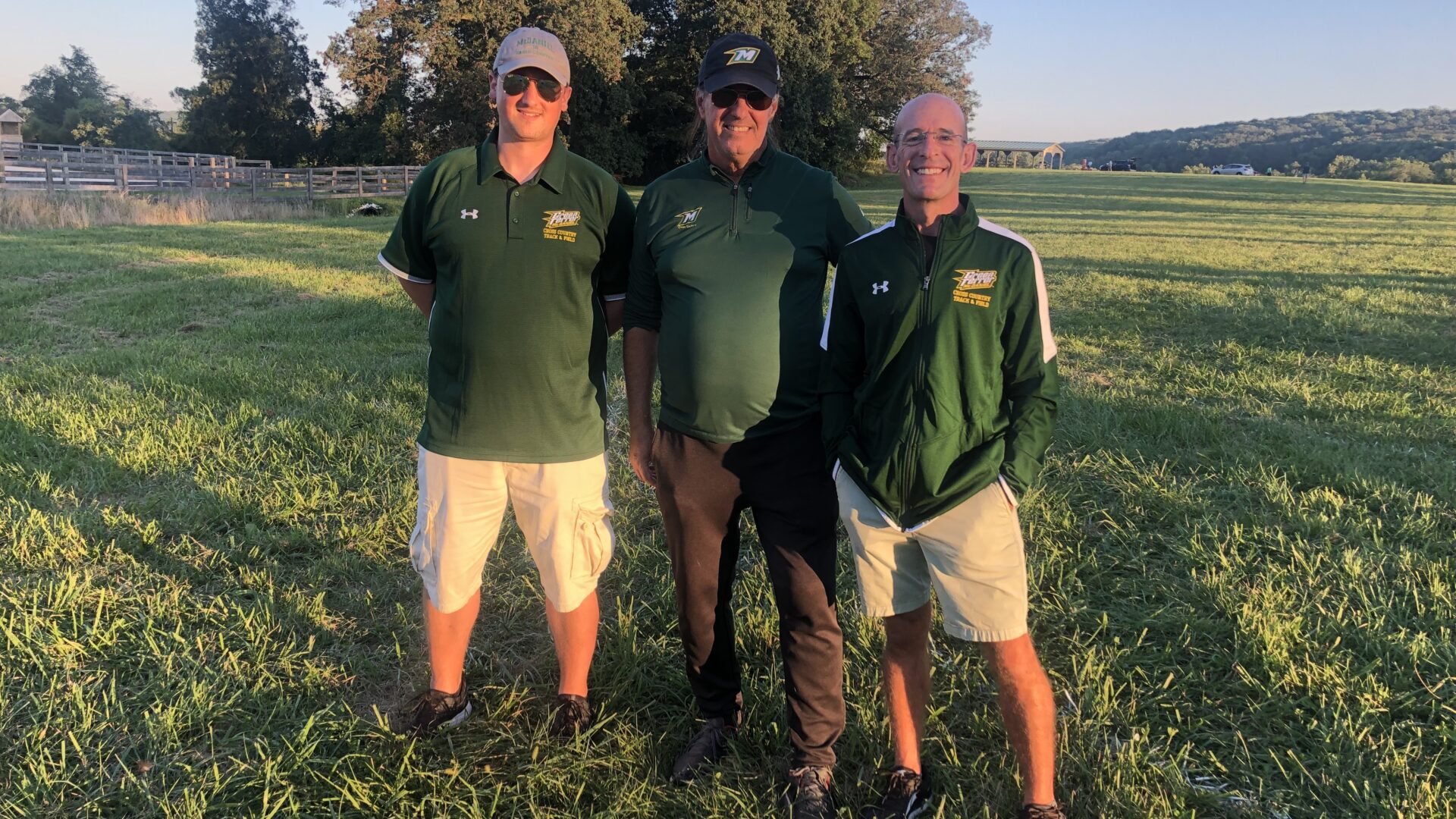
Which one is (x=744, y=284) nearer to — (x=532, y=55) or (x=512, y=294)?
(x=512, y=294)

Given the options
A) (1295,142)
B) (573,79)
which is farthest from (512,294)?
(1295,142)

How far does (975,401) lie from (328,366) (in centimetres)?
649

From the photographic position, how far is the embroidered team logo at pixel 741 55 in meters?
2.32

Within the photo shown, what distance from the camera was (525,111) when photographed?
2.47 meters

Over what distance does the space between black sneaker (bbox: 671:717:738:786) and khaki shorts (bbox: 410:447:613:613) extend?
60 cm

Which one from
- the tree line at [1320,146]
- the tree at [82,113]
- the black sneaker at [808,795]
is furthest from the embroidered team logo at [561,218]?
the tree line at [1320,146]

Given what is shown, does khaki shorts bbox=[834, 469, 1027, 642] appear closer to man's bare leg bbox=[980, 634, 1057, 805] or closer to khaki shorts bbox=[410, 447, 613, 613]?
man's bare leg bbox=[980, 634, 1057, 805]

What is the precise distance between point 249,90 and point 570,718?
64.2 meters

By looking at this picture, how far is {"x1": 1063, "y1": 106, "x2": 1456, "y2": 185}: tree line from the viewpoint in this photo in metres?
76.4

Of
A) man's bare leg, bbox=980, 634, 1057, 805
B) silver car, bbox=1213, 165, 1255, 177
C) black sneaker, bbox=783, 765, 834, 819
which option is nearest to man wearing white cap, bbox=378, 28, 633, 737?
black sneaker, bbox=783, 765, 834, 819

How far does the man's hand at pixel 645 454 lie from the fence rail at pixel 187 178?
967 inches

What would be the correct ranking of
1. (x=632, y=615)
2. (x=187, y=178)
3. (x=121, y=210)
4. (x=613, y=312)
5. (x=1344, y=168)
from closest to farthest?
(x=613, y=312) → (x=632, y=615) → (x=121, y=210) → (x=187, y=178) → (x=1344, y=168)

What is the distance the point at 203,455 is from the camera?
16.6 ft

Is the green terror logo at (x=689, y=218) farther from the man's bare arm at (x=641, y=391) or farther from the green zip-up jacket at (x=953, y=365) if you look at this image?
the green zip-up jacket at (x=953, y=365)
